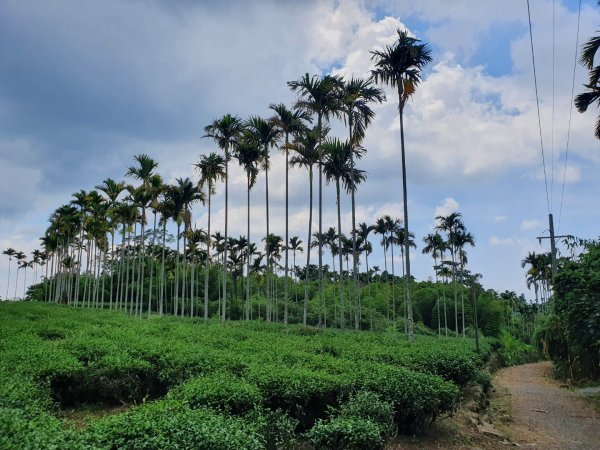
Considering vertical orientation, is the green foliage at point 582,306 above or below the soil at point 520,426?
above

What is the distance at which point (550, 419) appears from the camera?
12.8 meters

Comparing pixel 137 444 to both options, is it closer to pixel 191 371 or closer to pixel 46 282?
pixel 191 371

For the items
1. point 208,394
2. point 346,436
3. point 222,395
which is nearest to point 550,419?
point 346,436

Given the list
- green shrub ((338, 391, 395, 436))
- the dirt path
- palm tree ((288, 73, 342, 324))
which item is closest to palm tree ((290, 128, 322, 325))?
palm tree ((288, 73, 342, 324))

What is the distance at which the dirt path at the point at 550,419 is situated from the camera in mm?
10430

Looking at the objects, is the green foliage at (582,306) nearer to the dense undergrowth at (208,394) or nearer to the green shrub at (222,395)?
the dense undergrowth at (208,394)

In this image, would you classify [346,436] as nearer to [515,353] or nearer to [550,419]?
[550,419]

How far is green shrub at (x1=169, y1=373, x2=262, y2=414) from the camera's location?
6.97m

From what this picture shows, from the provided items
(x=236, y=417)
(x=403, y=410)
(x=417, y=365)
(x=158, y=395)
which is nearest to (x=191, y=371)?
(x=158, y=395)

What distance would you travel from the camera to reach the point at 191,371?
941 cm

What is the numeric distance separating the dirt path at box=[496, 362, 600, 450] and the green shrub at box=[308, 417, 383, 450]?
505 cm

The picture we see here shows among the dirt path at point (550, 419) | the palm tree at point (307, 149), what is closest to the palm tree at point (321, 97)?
the palm tree at point (307, 149)

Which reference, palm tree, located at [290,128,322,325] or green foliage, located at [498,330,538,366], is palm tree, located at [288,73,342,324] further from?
green foliage, located at [498,330,538,366]

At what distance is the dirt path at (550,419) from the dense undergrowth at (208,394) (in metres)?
1.94
